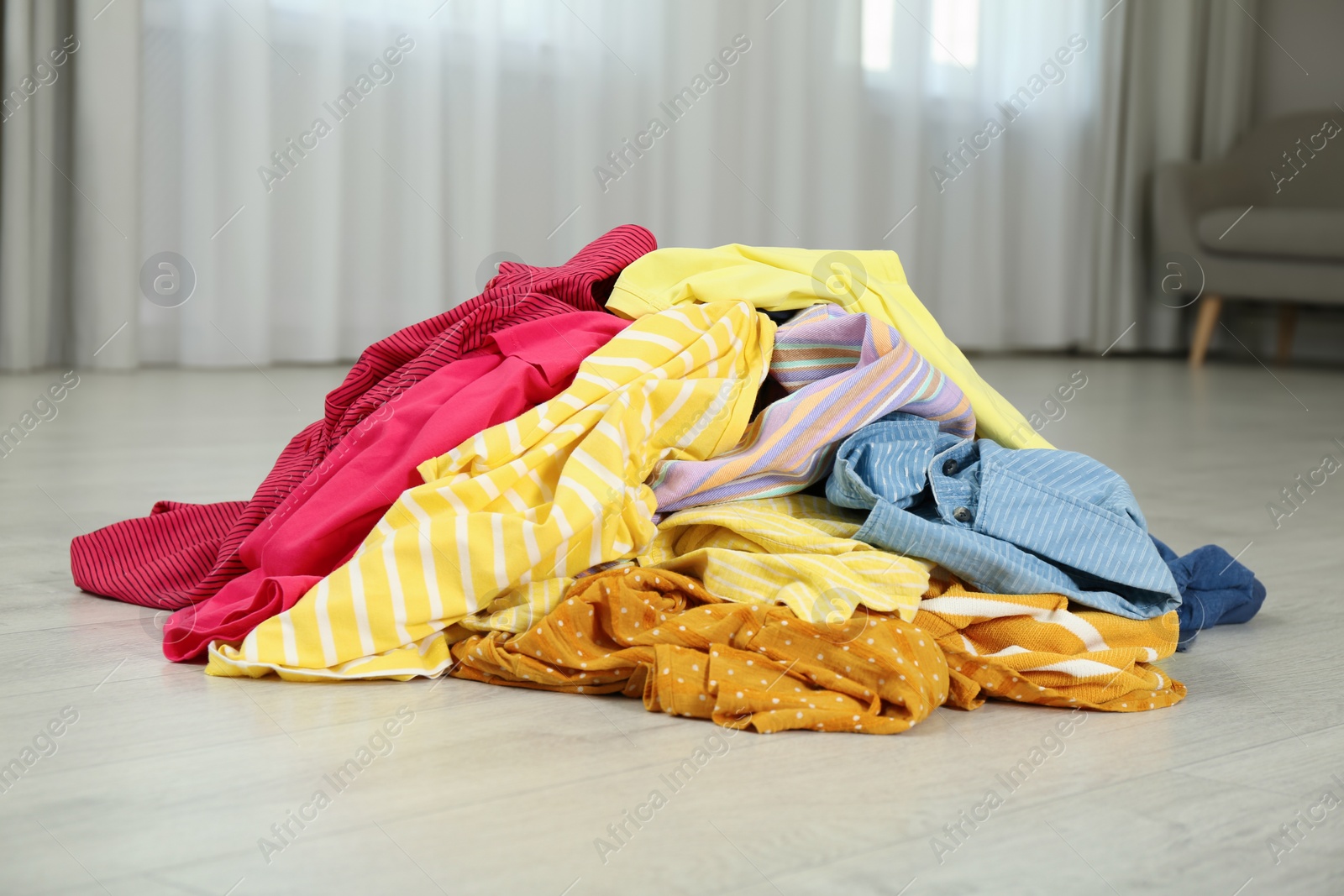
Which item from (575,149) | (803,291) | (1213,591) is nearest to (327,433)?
(803,291)

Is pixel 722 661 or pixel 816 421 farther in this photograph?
pixel 816 421

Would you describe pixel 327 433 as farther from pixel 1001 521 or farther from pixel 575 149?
pixel 575 149

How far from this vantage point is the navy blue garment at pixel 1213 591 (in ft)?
3.48

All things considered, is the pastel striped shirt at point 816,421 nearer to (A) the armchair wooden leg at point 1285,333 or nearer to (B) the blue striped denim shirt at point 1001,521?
(B) the blue striped denim shirt at point 1001,521

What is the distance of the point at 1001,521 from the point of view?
93 cm

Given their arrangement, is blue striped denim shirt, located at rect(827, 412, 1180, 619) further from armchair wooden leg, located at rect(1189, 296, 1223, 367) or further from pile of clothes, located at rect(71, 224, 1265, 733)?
armchair wooden leg, located at rect(1189, 296, 1223, 367)

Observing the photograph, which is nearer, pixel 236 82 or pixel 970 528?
pixel 970 528

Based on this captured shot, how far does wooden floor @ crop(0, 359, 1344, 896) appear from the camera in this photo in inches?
22.8

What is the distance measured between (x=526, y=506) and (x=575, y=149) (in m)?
2.42

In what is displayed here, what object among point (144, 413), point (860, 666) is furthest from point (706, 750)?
point (144, 413)

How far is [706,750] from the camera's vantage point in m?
0.74

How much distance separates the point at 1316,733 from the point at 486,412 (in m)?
0.59

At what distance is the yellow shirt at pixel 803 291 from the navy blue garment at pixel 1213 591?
0.16 metres

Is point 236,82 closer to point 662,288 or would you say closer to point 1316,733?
point 662,288
